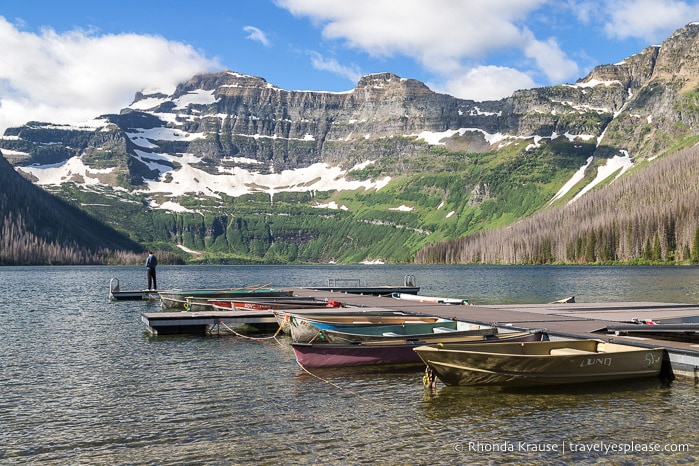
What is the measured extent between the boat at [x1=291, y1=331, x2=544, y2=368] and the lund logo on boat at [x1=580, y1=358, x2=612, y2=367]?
5068 millimetres

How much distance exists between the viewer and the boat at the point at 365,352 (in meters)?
32.0

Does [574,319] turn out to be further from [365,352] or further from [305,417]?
[305,417]

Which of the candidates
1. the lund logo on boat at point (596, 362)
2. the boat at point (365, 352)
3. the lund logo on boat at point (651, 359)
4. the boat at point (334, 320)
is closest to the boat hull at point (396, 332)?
the boat at point (334, 320)

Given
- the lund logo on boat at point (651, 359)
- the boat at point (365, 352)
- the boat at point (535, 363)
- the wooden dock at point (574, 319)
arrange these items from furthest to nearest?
1. the boat at point (365, 352)
2. the wooden dock at point (574, 319)
3. the lund logo on boat at point (651, 359)
4. the boat at point (535, 363)

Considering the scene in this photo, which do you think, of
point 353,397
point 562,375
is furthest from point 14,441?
point 562,375

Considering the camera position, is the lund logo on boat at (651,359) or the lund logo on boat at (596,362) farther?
the lund logo on boat at (651,359)

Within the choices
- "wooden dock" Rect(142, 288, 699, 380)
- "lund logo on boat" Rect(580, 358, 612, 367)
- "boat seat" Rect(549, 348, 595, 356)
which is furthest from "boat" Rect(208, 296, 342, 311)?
"lund logo on boat" Rect(580, 358, 612, 367)

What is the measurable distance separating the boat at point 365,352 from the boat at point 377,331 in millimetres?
632

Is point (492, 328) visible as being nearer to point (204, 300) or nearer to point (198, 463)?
point (198, 463)

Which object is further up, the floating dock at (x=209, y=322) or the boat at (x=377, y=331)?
the boat at (x=377, y=331)

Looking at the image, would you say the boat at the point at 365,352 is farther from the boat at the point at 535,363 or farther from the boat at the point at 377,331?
the boat at the point at 535,363

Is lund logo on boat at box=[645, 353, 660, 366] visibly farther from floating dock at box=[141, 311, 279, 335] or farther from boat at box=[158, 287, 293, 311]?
boat at box=[158, 287, 293, 311]

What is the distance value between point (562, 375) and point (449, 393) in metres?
5.14

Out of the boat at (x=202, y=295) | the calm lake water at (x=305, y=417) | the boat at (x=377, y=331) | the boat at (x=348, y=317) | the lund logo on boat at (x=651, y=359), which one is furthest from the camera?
the boat at (x=202, y=295)
